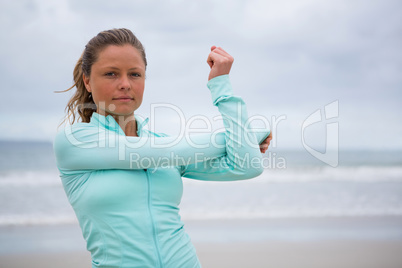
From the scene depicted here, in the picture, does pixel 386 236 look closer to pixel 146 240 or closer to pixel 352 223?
pixel 352 223

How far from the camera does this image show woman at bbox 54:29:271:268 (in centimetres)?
153

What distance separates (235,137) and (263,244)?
512cm

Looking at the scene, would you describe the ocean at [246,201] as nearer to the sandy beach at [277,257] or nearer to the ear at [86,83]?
the sandy beach at [277,257]

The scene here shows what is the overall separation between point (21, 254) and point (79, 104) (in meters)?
4.88

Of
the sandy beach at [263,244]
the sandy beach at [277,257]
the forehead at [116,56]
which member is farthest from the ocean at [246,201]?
the forehead at [116,56]

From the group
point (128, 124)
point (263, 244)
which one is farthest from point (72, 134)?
point (263, 244)

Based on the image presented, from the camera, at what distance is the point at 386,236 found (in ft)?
22.4

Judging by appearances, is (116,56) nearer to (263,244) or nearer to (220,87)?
(220,87)

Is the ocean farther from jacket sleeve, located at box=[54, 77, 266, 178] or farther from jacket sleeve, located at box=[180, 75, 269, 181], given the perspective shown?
jacket sleeve, located at box=[54, 77, 266, 178]

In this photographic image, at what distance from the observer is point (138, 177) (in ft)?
5.22

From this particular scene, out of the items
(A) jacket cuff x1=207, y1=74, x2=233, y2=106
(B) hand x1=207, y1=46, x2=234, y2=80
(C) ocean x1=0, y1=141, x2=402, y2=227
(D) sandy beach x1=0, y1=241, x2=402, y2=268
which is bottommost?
(D) sandy beach x1=0, y1=241, x2=402, y2=268

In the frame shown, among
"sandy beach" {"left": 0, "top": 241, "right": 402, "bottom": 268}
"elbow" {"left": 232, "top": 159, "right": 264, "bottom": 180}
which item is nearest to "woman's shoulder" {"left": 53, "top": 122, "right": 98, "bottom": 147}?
"elbow" {"left": 232, "top": 159, "right": 264, "bottom": 180}

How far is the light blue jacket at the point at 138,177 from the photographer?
153 centimetres

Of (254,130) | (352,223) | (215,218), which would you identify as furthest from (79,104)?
(352,223)
